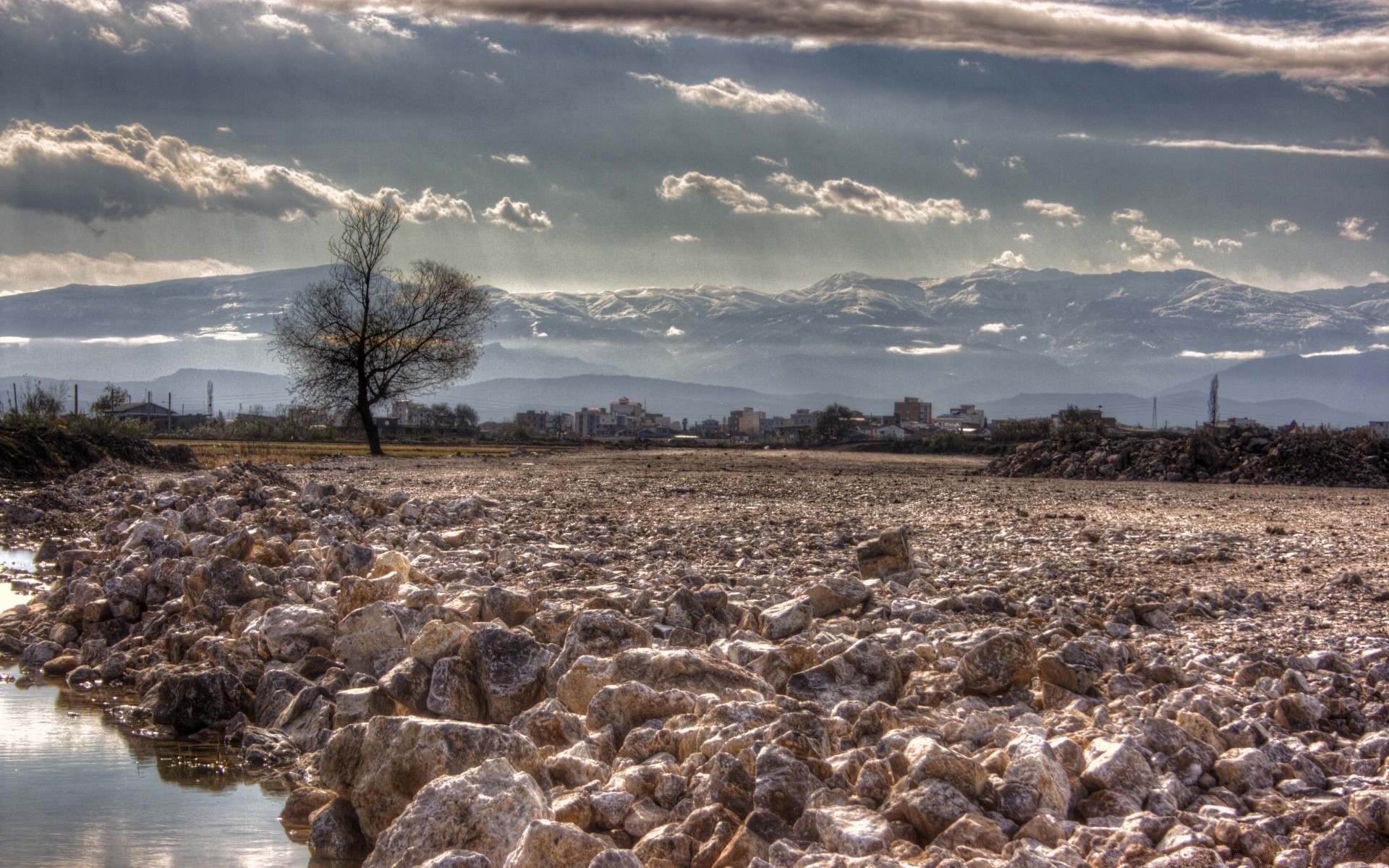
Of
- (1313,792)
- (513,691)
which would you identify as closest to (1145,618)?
(1313,792)

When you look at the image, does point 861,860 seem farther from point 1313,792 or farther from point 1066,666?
point 1066,666

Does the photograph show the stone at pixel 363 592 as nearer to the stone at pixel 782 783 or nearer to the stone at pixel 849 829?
the stone at pixel 782 783

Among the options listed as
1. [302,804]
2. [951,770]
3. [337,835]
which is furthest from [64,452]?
[951,770]

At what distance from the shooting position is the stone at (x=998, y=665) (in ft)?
15.2

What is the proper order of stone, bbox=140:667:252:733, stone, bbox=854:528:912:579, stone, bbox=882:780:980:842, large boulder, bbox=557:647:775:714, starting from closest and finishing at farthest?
stone, bbox=882:780:980:842
large boulder, bbox=557:647:775:714
stone, bbox=140:667:252:733
stone, bbox=854:528:912:579

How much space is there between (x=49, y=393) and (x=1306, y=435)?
41.5m

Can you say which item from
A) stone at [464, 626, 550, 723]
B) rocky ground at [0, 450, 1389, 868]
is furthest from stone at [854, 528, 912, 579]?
stone at [464, 626, 550, 723]

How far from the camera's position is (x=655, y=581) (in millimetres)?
7406

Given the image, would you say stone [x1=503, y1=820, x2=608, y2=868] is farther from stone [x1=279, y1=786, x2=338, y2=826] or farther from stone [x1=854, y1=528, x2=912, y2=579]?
stone [x1=854, y1=528, x2=912, y2=579]

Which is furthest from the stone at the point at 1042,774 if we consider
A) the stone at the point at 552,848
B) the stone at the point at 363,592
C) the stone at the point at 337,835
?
the stone at the point at 363,592

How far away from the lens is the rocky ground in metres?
3.25

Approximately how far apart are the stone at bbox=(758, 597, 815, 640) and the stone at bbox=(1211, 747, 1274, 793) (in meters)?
2.61

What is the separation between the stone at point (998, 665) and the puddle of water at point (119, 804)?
340 centimetres

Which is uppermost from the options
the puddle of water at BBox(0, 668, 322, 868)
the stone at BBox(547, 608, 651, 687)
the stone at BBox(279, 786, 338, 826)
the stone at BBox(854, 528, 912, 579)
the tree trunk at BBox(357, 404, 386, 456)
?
the tree trunk at BBox(357, 404, 386, 456)
